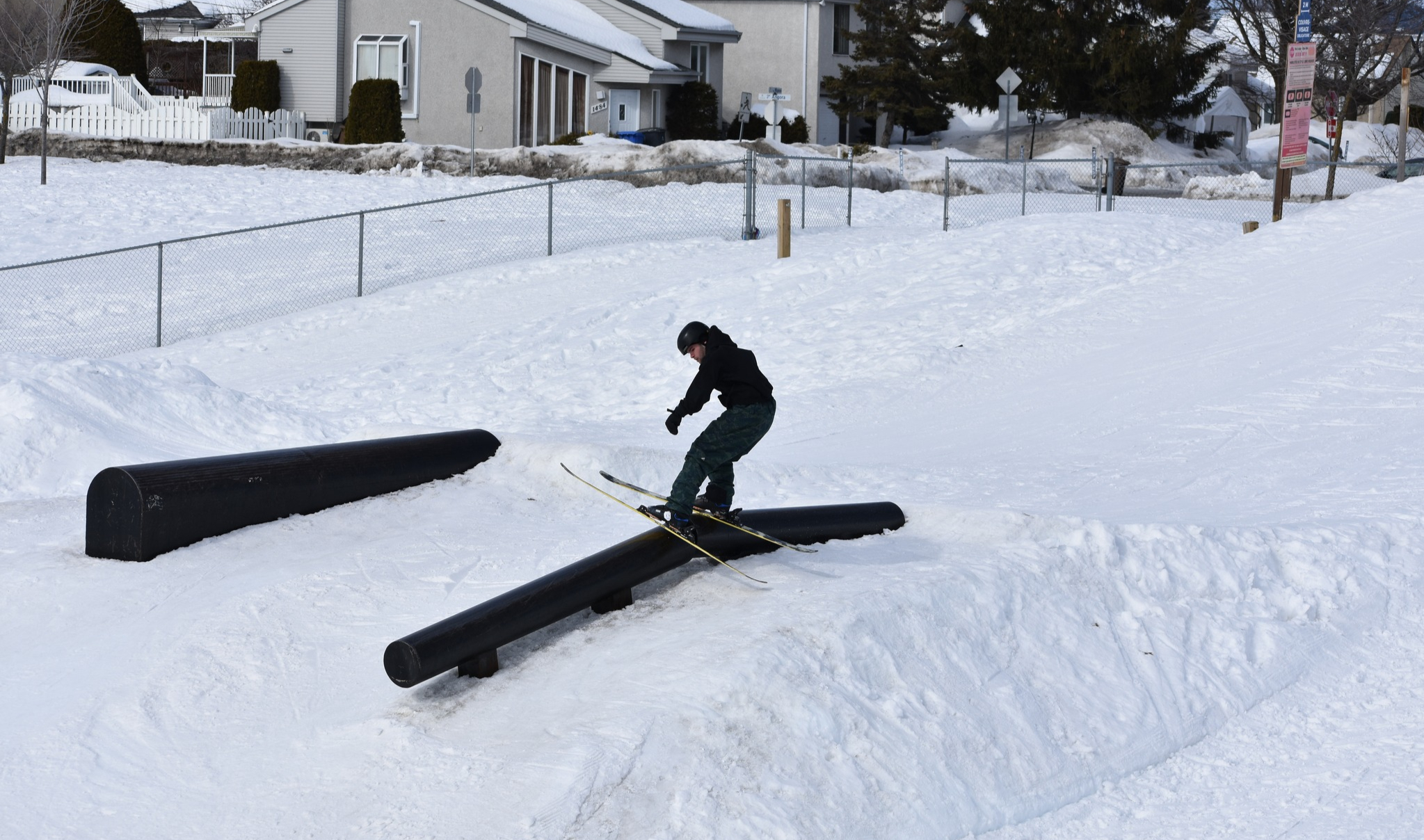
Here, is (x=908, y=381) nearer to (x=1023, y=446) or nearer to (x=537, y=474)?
(x=1023, y=446)

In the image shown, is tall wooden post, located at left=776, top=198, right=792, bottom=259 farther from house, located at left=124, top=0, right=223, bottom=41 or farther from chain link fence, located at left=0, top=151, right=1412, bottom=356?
house, located at left=124, top=0, right=223, bottom=41

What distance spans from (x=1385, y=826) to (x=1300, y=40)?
47.2ft

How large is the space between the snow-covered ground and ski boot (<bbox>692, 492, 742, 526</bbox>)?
1.13 ft

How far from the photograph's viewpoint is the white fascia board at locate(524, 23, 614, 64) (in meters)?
37.1

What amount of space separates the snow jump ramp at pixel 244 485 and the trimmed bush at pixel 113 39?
38.9m

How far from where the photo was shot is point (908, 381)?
49.1 ft

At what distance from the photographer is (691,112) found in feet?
142

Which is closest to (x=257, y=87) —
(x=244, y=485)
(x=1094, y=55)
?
(x=1094, y=55)

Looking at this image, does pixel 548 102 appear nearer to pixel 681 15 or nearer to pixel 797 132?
pixel 681 15

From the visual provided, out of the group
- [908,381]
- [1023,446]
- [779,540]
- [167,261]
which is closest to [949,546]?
[779,540]

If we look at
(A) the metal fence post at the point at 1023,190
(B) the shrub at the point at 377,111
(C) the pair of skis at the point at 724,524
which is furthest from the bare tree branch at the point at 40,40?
(C) the pair of skis at the point at 724,524

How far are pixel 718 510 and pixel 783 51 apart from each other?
44.5 m

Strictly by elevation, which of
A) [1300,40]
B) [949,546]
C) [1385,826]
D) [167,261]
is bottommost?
[1385,826]

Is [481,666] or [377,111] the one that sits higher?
[377,111]
